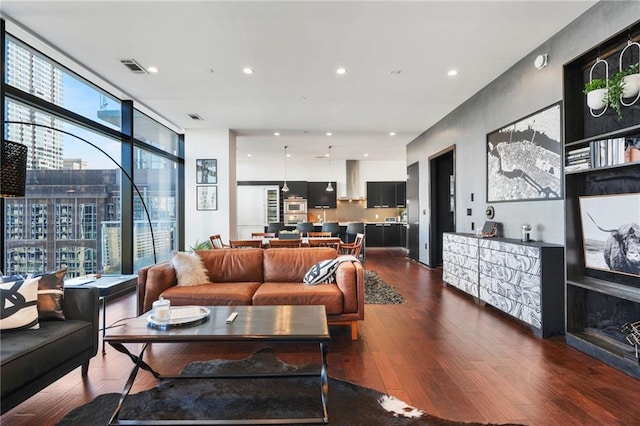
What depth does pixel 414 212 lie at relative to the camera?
7.92m

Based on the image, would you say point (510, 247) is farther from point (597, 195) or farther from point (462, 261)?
Answer: point (462, 261)

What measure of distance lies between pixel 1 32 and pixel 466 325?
5.44 m

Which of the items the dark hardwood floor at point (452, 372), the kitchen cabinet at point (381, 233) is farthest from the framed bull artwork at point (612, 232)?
the kitchen cabinet at point (381, 233)

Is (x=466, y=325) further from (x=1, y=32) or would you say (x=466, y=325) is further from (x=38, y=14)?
(x=1, y=32)

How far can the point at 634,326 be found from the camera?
249cm

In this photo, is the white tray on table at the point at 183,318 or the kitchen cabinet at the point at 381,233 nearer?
the white tray on table at the point at 183,318

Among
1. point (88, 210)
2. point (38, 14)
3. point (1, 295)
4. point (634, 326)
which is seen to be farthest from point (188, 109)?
point (634, 326)

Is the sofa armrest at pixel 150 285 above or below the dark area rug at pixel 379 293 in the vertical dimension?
above

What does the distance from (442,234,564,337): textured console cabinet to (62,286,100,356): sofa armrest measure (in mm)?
3836

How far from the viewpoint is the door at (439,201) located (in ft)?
22.6

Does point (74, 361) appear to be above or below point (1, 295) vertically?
below

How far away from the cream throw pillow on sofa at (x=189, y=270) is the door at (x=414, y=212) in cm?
552

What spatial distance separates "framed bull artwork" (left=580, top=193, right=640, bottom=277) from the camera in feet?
8.11

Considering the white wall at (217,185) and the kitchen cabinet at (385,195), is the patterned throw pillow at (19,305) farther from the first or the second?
the kitchen cabinet at (385,195)
